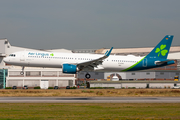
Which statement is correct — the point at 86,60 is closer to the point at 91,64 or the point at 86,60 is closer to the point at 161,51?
the point at 91,64

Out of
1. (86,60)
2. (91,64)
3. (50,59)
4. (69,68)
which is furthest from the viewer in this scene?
(86,60)

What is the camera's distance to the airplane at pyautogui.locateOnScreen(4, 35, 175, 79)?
48.4 m

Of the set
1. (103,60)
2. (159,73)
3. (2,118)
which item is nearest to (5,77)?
(103,60)

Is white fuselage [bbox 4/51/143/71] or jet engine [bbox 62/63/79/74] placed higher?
white fuselage [bbox 4/51/143/71]

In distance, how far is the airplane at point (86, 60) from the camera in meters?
48.4

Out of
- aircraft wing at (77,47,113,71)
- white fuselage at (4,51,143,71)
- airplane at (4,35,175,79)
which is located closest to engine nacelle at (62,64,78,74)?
airplane at (4,35,175,79)

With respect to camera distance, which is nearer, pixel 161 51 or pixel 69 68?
pixel 69 68

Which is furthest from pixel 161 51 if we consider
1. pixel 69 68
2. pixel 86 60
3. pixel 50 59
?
pixel 50 59

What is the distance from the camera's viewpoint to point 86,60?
165ft

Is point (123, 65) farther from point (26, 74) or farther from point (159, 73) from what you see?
point (159, 73)

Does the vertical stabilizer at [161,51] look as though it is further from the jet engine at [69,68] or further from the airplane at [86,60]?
the jet engine at [69,68]

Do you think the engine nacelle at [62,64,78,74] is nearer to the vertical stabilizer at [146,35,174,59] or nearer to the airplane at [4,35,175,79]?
the airplane at [4,35,175,79]

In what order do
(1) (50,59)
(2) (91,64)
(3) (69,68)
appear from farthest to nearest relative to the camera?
(2) (91,64), (3) (69,68), (1) (50,59)

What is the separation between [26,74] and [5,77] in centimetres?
779
